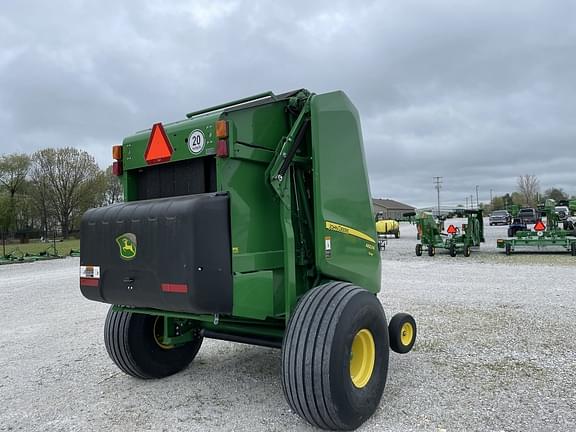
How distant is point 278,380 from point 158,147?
7.77ft

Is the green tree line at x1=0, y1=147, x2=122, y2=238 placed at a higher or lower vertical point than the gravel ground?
higher

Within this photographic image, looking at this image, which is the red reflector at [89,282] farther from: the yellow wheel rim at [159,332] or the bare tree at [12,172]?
the bare tree at [12,172]

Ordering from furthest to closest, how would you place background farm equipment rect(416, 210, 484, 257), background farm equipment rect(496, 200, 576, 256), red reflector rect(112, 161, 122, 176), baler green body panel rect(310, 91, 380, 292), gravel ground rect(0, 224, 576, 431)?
background farm equipment rect(416, 210, 484, 257) < background farm equipment rect(496, 200, 576, 256) < red reflector rect(112, 161, 122, 176) < baler green body panel rect(310, 91, 380, 292) < gravel ground rect(0, 224, 576, 431)

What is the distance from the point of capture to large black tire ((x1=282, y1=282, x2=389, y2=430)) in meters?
3.08

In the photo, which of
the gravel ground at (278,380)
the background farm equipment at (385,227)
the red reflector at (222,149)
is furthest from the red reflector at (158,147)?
the background farm equipment at (385,227)

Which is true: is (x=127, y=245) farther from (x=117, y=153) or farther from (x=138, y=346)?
(x=138, y=346)

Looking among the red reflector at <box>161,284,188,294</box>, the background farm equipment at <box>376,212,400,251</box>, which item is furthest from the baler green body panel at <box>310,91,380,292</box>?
the background farm equipment at <box>376,212,400,251</box>

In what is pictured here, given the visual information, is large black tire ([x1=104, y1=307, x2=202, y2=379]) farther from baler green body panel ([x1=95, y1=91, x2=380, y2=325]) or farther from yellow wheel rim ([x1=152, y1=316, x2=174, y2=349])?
baler green body panel ([x1=95, y1=91, x2=380, y2=325])

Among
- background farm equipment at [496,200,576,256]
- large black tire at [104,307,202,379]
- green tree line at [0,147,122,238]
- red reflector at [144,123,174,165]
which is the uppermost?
green tree line at [0,147,122,238]

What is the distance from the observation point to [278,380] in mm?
4422

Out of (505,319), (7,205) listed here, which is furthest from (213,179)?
(7,205)

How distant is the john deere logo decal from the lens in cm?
343

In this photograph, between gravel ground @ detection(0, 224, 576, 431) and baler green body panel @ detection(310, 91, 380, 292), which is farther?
baler green body panel @ detection(310, 91, 380, 292)

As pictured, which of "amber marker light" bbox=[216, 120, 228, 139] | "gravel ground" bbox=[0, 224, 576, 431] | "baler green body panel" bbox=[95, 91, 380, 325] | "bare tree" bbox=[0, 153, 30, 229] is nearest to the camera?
"amber marker light" bbox=[216, 120, 228, 139]
